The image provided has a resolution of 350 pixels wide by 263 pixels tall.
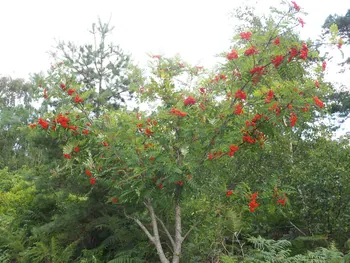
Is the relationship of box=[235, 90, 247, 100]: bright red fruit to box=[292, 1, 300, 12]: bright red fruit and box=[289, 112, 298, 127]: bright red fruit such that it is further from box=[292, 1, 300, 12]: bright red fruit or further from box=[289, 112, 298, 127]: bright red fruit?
box=[292, 1, 300, 12]: bright red fruit

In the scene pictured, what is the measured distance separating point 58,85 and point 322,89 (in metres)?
3.38

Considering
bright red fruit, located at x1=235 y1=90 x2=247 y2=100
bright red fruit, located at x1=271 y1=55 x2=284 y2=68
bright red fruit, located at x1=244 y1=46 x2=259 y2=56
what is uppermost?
bright red fruit, located at x1=244 y1=46 x2=259 y2=56

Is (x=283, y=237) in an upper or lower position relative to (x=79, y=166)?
lower

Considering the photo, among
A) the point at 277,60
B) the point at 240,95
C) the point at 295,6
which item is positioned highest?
the point at 295,6

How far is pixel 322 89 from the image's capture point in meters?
4.39

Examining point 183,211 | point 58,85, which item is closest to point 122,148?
point 58,85

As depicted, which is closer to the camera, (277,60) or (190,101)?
(277,60)

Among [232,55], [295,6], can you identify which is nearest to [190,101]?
[232,55]

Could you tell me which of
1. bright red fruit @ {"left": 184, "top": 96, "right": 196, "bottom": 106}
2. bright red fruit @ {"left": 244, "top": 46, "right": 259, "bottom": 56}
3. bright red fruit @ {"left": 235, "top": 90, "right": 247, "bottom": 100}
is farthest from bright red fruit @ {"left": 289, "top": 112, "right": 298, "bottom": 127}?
bright red fruit @ {"left": 184, "top": 96, "right": 196, "bottom": 106}

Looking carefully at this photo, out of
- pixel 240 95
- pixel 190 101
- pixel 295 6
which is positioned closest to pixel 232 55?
pixel 240 95

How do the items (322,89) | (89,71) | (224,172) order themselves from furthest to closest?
(89,71), (224,172), (322,89)

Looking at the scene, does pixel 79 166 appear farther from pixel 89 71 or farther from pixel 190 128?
pixel 89 71

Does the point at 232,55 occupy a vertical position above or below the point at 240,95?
above

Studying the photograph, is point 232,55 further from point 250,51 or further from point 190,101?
point 190,101
